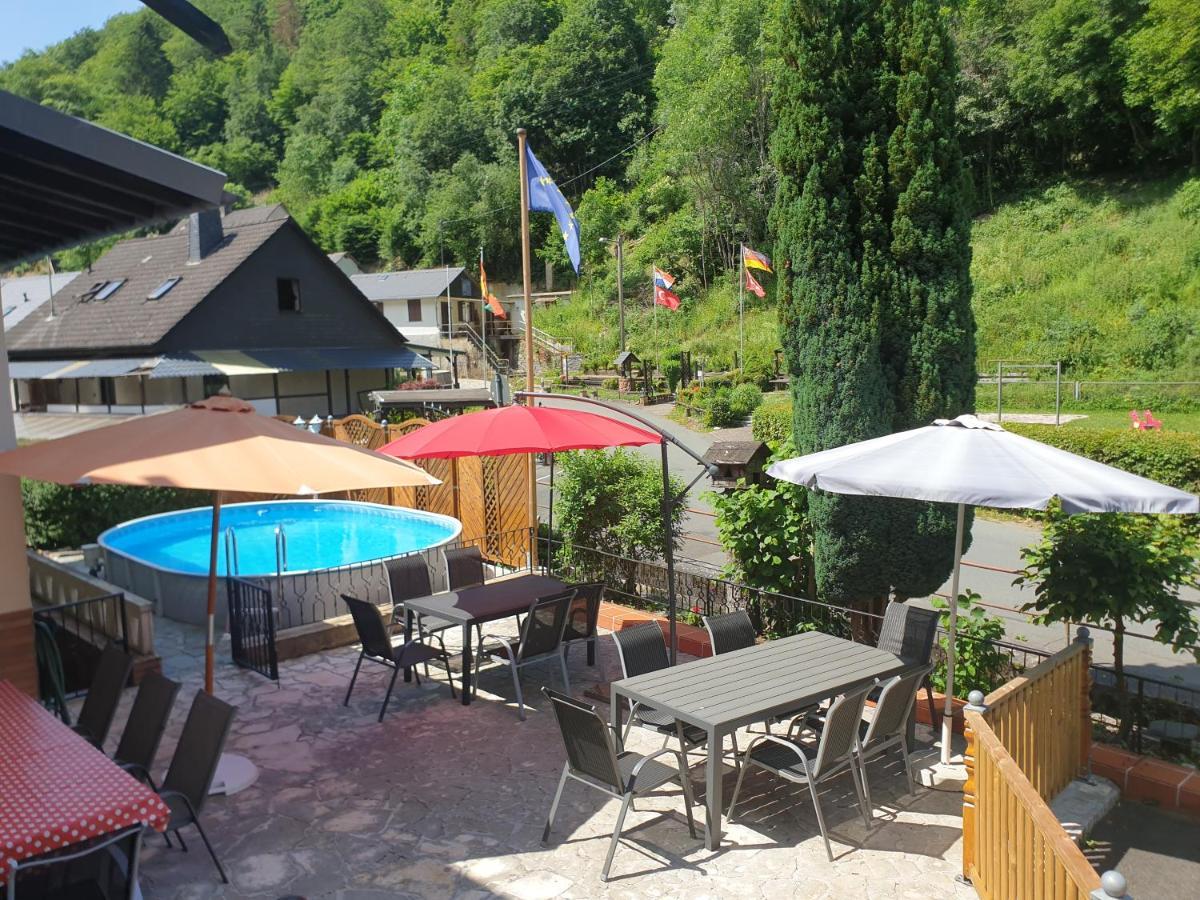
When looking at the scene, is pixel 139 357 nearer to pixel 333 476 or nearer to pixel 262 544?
pixel 262 544

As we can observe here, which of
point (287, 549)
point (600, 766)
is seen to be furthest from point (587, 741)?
point (287, 549)

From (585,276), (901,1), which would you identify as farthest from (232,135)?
(901,1)

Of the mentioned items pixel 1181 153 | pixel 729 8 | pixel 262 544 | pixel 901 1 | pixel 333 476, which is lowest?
pixel 262 544

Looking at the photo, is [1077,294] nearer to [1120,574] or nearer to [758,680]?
[1120,574]

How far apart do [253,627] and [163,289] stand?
969 inches

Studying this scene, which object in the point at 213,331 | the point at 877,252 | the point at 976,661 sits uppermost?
the point at 213,331

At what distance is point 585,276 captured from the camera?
55.8 meters

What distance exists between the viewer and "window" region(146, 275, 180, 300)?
28956 millimetres

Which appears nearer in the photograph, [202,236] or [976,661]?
[976,661]

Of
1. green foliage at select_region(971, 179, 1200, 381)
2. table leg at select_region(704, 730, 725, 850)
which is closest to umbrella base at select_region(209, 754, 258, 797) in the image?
table leg at select_region(704, 730, 725, 850)

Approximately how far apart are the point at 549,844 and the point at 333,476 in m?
2.39

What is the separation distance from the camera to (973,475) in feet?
17.3

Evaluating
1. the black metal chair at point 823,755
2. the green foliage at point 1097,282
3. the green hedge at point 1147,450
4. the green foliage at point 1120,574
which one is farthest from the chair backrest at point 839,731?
the green foliage at point 1097,282

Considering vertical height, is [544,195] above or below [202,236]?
below
